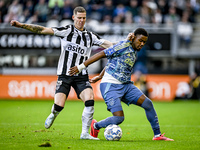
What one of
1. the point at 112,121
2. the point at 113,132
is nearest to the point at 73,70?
the point at 112,121

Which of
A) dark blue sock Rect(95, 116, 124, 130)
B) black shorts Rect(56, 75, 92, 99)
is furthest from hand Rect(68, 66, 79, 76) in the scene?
dark blue sock Rect(95, 116, 124, 130)

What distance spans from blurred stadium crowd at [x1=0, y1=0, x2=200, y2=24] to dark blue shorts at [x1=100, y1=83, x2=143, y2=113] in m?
14.6

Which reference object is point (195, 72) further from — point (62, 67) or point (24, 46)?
point (62, 67)

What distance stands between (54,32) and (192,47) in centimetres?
1579

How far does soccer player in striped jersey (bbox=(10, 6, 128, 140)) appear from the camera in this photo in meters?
7.45

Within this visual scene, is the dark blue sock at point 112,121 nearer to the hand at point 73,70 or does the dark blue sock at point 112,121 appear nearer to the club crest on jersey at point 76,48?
the hand at point 73,70

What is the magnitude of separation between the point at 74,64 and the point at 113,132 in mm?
1571

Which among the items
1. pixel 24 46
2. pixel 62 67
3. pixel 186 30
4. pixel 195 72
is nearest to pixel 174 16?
pixel 186 30

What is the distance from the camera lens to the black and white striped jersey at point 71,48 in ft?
25.0

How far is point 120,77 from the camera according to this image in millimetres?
7133

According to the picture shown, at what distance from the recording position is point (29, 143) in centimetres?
676

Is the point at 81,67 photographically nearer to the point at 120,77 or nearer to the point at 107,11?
the point at 120,77

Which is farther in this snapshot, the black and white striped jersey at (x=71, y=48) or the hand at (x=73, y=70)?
the black and white striped jersey at (x=71, y=48)

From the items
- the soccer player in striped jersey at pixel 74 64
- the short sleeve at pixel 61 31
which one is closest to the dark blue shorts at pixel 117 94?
the soccer player in striped jersey at pixel 74 64
